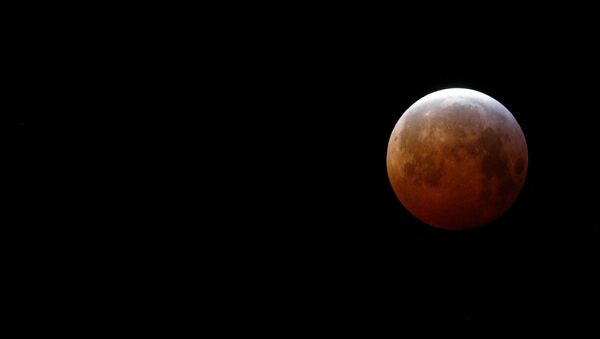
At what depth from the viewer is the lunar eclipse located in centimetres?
452

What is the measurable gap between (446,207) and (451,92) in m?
1.10

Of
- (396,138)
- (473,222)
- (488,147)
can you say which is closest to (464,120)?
(488,147)

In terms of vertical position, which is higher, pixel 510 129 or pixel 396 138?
pixel 510 129

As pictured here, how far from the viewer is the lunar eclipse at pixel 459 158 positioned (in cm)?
452

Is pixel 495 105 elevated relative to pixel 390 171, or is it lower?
elevated

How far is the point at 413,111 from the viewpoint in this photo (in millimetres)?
4887

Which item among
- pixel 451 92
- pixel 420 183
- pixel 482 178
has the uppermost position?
pixel 451 92

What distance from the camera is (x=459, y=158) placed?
4500mm

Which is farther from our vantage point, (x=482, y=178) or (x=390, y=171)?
(x=390, y=171)

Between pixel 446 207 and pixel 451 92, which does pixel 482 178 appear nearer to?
pixel 446 207

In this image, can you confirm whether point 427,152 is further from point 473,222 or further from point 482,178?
point 473,222

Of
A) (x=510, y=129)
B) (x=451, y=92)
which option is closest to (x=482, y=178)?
(x=510, y=129)

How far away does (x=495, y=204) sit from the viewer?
4746 mm

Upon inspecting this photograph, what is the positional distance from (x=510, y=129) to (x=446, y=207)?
0.94 metres
